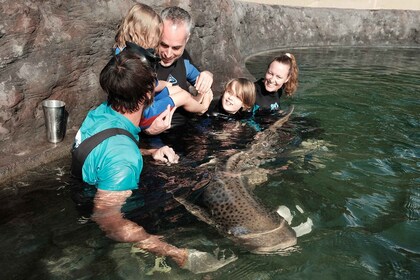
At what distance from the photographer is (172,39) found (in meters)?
4.90

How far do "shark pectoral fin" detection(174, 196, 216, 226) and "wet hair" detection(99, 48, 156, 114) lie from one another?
106cm

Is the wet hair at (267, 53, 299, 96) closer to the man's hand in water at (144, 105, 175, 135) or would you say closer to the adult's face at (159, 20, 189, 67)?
the adult's face at (159, 20, 189, 67)

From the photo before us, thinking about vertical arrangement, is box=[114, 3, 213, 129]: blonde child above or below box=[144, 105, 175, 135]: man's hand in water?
above

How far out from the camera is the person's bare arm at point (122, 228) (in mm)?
3127

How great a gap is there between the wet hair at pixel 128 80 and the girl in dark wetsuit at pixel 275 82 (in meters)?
3.59

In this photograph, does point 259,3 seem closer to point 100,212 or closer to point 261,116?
point 261,116

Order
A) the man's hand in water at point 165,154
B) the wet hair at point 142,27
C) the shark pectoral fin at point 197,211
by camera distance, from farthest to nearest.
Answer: the wet hair at point 142,27 → the man's hand in water at point 165,154 → the shark pectoral fin at point 197,211

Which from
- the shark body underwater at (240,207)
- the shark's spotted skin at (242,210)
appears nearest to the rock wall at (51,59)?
the shark body underwater at (240,207)

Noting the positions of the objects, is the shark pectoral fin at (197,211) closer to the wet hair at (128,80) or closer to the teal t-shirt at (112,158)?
the teal t-shirt at (112,158)

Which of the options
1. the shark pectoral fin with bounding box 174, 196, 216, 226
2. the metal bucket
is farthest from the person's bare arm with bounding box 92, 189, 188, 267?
the metal bucket

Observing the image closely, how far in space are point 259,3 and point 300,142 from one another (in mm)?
8105

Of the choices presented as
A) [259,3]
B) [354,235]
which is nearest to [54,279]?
[354,235]

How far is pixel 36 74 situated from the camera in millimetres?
4879

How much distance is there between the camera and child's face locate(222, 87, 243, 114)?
239 inches
